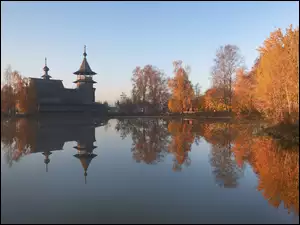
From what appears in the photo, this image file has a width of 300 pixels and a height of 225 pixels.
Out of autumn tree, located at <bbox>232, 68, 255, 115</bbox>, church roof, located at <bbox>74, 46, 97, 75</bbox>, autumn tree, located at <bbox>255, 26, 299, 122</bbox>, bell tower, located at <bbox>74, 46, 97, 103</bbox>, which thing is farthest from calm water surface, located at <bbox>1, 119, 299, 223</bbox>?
church roof, located at <bbox>74, 46, 97, 75</bbox>

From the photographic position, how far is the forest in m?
15.4

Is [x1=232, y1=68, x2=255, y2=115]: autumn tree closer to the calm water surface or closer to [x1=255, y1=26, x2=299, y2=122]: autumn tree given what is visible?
[x1=255, y1=26, x2=299, y2=122]: autumn tree

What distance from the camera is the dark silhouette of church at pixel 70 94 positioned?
49469mm

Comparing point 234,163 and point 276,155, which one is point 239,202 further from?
point 276,155

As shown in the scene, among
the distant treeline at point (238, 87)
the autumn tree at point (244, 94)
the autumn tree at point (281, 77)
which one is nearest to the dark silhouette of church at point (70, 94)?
the distant treeline at point (238, 87)

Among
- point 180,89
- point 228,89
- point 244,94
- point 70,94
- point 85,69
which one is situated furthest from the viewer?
point 85,69

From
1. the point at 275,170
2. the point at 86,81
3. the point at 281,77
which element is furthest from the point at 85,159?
the point at 86,81

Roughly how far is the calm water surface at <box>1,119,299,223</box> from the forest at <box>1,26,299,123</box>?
8.88 ft

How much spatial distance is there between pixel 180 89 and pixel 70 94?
1008 inches

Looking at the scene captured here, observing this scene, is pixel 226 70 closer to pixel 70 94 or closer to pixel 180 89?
pixel 180 89

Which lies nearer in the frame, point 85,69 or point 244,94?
point 244,94

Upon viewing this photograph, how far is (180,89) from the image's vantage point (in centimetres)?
4909

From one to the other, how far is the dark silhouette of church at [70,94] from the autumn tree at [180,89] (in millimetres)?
18206

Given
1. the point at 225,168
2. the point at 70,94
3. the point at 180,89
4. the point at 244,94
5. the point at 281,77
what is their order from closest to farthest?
the point at 225,168, the point at 281,77, the point at 244,94, the point at 180,89, the point at 70,94
